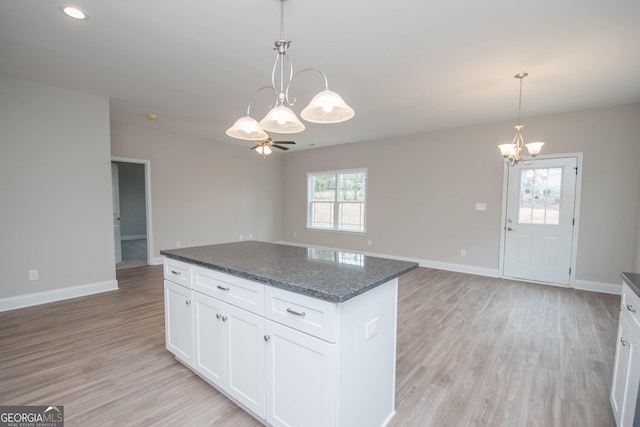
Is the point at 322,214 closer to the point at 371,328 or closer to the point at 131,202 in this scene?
the point at 371,328

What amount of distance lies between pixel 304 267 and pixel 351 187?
5331 mm

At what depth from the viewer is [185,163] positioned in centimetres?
604

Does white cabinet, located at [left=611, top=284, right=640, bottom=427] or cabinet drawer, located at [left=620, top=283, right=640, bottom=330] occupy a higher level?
cabinet drawer, located at [left=620, top=283, right=640, bottom=330]

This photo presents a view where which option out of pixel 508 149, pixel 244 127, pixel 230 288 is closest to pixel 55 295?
pixel 230 288

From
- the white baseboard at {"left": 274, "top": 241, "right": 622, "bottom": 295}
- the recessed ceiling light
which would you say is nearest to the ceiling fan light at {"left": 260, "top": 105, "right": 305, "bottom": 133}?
the recessed ceiling light

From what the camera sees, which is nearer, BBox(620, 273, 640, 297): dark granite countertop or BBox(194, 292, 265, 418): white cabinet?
BBox(620, 273, 640, 297): dark granite countertop

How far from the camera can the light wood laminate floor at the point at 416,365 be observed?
1816 millimetres

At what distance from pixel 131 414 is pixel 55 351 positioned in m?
1.33

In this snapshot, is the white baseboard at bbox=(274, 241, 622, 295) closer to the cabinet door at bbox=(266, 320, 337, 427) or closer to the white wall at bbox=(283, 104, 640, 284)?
the white wall at bbox=(283, 104, 640, 284)

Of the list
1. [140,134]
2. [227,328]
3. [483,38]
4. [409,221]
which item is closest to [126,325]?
[227,328]

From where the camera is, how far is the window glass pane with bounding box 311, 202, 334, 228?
738cm

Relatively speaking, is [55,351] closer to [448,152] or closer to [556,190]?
[448,152]
